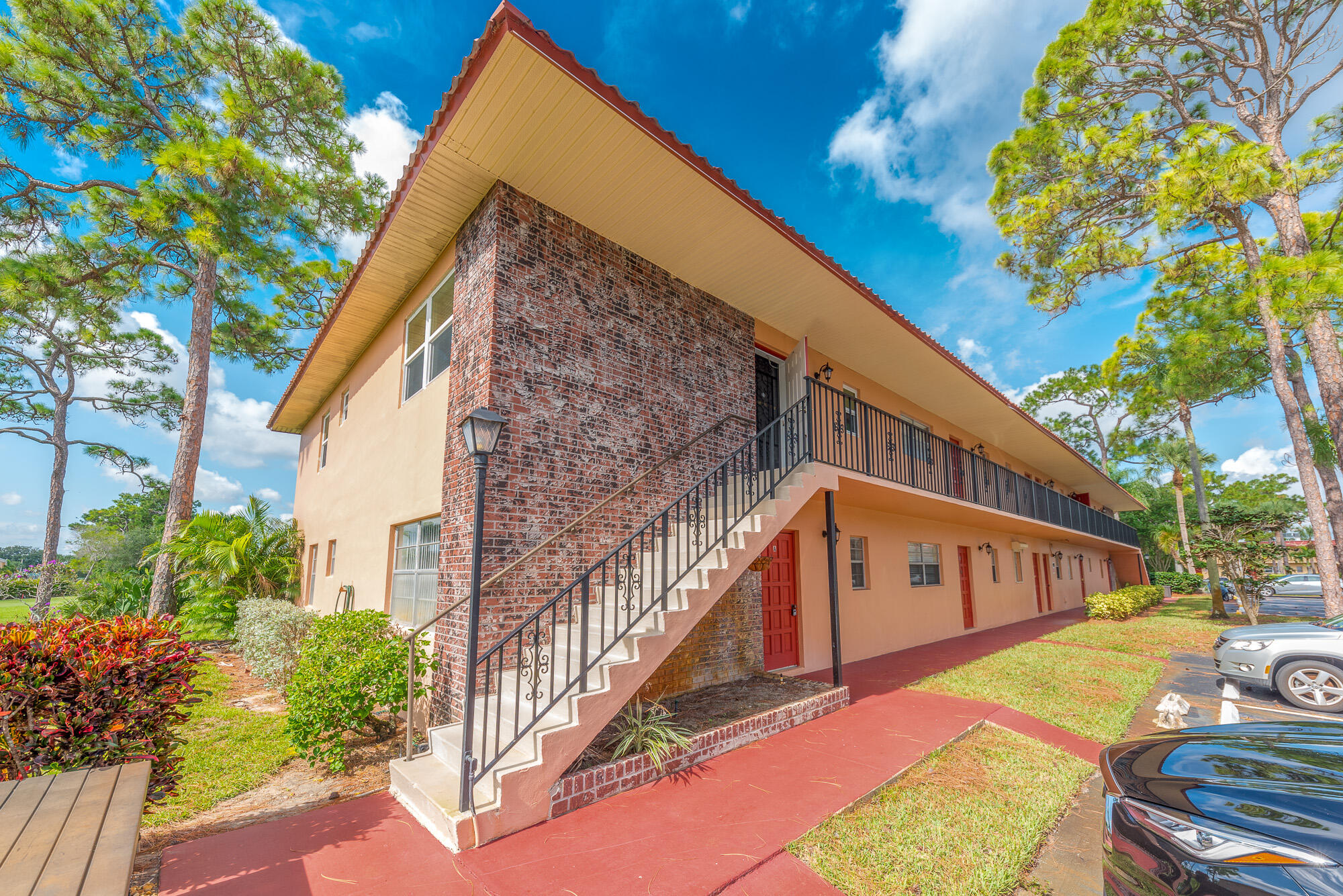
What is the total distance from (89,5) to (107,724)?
54.0ft

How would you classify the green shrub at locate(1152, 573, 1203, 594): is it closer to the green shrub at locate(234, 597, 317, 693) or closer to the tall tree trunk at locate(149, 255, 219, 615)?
the green shrub at locate(234, 597, 317, 693)

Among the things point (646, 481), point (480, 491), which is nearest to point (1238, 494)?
point (646, 481)

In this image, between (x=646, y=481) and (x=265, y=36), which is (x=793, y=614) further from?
(x=265, y=36)

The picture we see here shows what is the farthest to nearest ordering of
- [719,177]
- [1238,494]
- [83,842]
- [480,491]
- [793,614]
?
[1238,494] < [793,614] < [719,177] < [480,491] < [83,842]

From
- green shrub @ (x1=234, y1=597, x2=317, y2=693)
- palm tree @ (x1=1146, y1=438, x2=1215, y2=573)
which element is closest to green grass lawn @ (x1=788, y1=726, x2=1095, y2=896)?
green shrub @ (x1=234, y1=597, x2=317, y2=693)

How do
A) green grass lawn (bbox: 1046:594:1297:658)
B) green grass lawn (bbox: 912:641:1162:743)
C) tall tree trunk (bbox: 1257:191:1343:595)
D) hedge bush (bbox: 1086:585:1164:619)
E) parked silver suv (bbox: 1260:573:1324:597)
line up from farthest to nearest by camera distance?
parked silver suv (bbox: 1260:573:1324:597) → hedge bush (bbox: 1086:585:1164:619) → green grass lawn (bbox: 1046:594:1297:658) → tall tree trunk (bbox: 1257:191:1343:595) → green grass lawn (bbox: 912:641:1162:743)

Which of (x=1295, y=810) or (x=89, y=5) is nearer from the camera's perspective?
(x=1295, y=810)

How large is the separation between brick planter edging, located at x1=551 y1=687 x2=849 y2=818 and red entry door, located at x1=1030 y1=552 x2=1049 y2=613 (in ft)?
50.3

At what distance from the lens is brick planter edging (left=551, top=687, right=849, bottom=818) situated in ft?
12.8

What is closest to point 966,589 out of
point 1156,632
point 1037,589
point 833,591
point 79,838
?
point 1156,632

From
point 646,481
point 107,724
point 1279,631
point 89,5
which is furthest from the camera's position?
point 89,5

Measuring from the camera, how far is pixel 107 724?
311 cm

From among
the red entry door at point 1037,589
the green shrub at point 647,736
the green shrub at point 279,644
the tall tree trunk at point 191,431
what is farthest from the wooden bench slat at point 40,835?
the red entry door at point 1037,589

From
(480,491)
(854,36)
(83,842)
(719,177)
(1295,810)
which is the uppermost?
(854,36)
